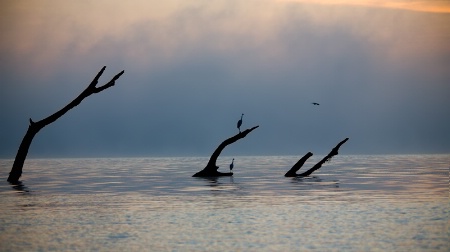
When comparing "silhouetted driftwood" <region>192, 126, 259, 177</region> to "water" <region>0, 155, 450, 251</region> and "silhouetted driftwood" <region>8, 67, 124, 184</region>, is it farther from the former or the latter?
"water" <region>0, 155, 450, 251</region>

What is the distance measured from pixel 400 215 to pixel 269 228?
5572mm

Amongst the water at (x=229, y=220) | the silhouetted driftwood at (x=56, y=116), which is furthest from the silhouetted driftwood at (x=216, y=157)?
the water at (x=229, y=220)

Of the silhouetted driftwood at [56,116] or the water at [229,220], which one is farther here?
the silhouetted driftwood at [56,116]

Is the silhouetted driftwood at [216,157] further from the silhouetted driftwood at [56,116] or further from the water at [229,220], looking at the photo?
the water at [229,220]

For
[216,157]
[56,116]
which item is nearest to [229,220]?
[56,116]

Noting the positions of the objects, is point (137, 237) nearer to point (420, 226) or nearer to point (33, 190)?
point (420, 226)

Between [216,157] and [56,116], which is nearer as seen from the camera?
[56,116]

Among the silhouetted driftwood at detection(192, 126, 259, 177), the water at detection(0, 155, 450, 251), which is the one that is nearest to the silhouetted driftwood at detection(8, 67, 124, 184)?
the water at detection(0, 155, 450, 251)

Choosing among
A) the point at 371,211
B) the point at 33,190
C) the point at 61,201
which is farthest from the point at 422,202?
the point at 33,190

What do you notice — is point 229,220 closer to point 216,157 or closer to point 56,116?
point 56,116

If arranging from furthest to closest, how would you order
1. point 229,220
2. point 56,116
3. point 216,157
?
point 216,157 < point 56,116 < point 229,220

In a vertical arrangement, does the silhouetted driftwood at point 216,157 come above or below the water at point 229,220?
above

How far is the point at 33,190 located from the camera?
40.7 metres

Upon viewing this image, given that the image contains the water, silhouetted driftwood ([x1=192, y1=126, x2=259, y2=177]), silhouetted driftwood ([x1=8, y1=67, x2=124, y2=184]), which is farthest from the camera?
silhouetted driftwood ([x1=192, y1=126, x2=259, y2=177])
